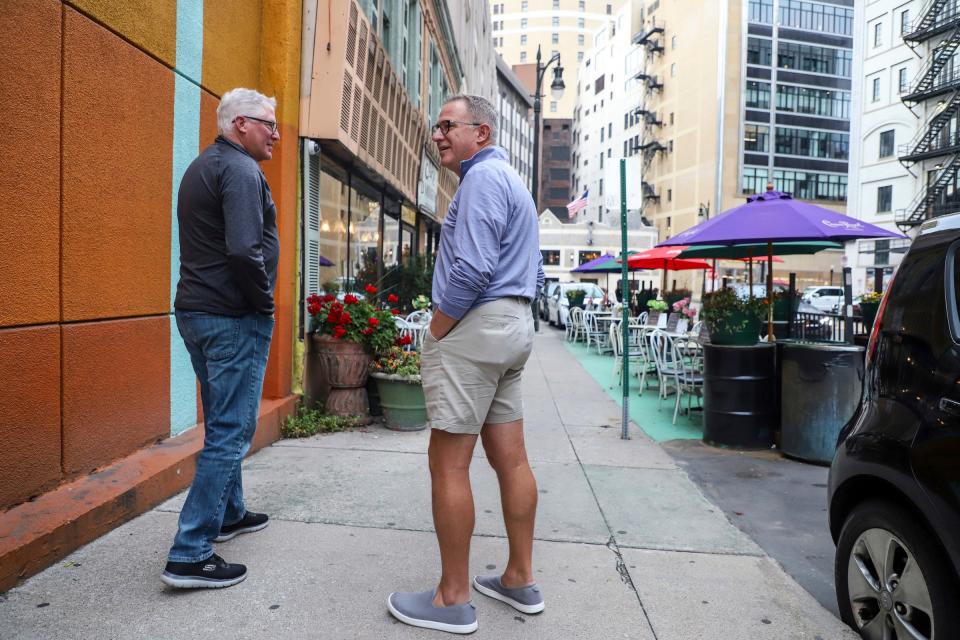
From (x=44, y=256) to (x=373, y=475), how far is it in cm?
254

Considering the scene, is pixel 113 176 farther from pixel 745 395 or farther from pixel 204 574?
pixel 745 395

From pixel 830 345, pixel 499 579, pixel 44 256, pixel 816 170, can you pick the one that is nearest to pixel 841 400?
pixel 830 345

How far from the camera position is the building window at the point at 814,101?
61656 mm

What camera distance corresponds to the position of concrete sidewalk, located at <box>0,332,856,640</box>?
2869mm

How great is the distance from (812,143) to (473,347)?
68.2 metres

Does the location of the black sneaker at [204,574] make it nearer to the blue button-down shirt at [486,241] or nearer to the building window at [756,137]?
the blue button-down shirt at [486,241]

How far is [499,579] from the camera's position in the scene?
3.20 m

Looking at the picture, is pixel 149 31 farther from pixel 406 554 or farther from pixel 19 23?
pixel 406 554

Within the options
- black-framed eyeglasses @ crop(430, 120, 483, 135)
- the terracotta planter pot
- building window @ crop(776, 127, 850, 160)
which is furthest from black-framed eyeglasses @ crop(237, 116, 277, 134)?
building window @ crop(776, 127, 850, 160)

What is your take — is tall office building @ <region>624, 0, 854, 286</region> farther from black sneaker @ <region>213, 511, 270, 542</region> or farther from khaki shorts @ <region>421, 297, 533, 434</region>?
khaki shorts @ <region>421, 297, 533, 434</region>

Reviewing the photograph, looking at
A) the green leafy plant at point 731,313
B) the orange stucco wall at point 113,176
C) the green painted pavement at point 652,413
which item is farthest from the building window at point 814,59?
the orange stucco wall at point 113,176

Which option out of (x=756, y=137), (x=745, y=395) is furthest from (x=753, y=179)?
(x=745, y=395)

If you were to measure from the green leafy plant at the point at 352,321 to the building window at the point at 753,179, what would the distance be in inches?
2278

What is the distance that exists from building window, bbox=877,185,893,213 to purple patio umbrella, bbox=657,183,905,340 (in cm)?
4191
